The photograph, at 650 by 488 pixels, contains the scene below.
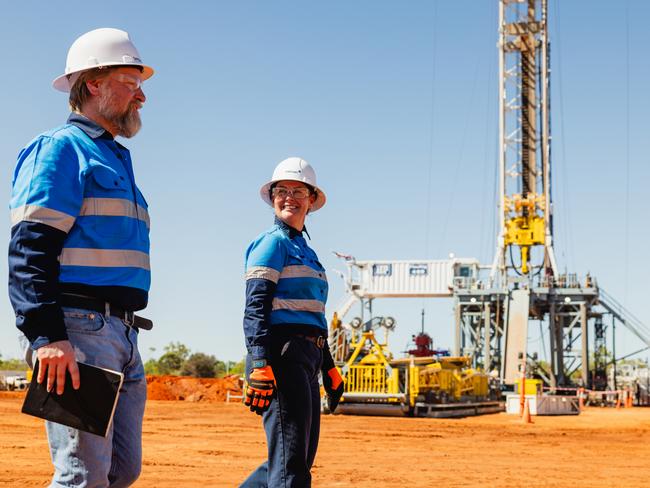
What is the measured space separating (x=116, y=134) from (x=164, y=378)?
117 ft

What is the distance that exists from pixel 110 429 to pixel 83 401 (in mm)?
198

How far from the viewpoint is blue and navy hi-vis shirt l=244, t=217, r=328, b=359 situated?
15.0ft

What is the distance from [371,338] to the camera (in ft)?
73.4

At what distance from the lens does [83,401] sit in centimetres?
311

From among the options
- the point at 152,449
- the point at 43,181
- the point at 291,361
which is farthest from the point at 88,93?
the point at 152,449

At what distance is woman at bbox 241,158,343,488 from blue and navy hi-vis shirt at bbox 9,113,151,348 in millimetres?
1147

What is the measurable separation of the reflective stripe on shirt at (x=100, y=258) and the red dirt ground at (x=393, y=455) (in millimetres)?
5059

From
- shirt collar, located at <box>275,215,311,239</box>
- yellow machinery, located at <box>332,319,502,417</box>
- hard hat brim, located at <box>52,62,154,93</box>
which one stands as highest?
hard hat brim, located at <box>52,62,154,93</box>

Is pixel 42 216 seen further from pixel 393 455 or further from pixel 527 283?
pixel 527 283

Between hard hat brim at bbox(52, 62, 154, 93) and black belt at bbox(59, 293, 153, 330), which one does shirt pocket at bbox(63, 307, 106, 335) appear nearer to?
black belt at bbox(59, 293, 153, 330)

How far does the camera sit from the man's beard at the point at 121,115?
11.6ft

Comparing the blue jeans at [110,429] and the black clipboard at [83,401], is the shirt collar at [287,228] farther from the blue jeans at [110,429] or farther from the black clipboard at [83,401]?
the black clipboard at [83,401]

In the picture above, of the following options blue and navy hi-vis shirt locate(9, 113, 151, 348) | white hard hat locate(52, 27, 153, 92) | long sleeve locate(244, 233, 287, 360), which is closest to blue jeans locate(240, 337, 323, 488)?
long sleeve locate(244, 233, 287, 360)

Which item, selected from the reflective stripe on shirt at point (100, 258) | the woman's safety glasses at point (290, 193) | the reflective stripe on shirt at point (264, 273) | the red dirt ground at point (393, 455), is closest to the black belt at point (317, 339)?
the reflective stripe on shirt at point (264, 273)
